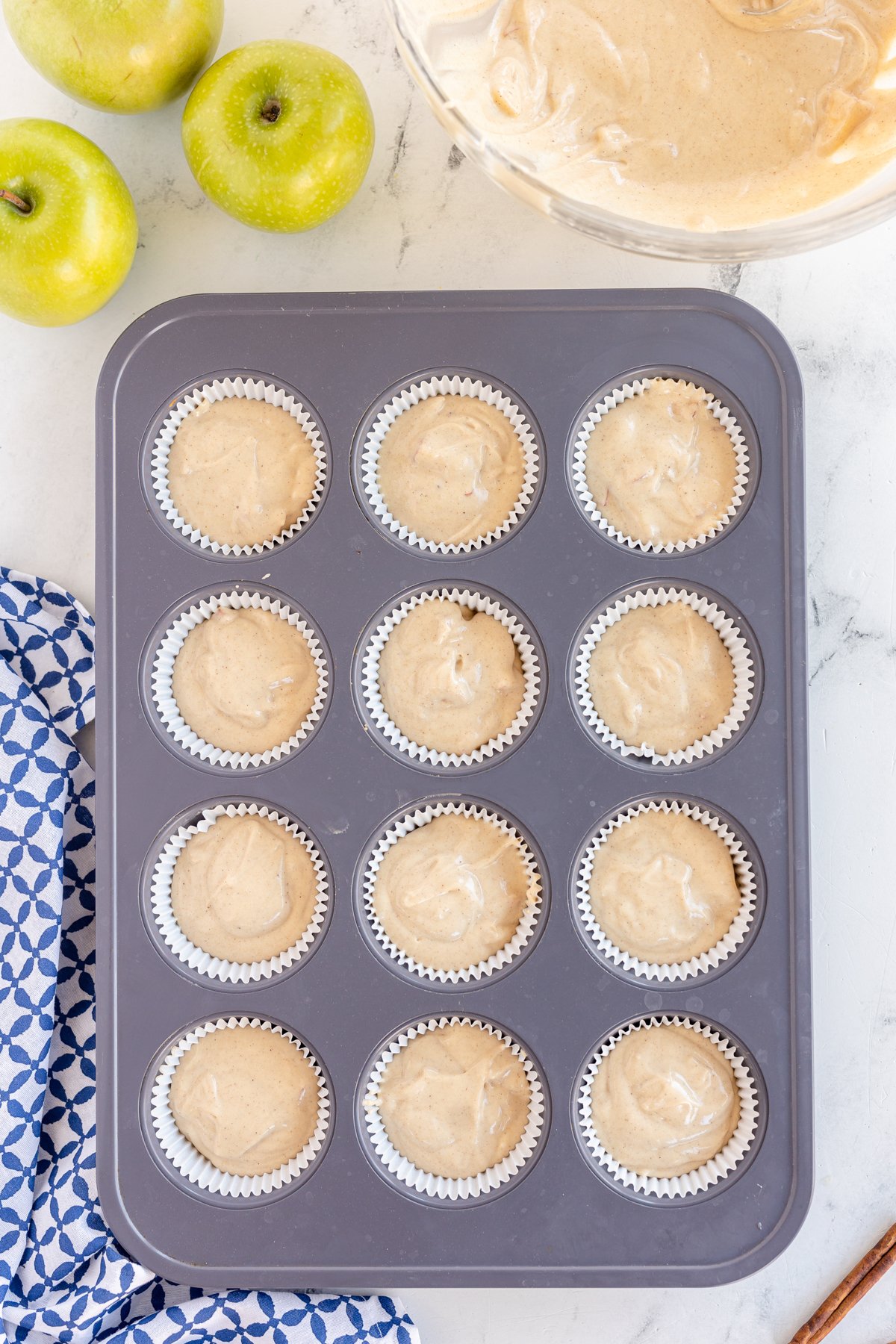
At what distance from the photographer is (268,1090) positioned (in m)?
1.73

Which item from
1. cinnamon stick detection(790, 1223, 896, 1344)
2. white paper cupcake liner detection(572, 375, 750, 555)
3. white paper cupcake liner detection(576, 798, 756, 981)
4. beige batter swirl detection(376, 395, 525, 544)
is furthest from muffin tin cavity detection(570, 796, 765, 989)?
cinnamon stick detection(790, 1223, 896, 1344)

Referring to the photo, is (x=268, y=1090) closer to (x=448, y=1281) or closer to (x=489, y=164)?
(x=448, y=1281)

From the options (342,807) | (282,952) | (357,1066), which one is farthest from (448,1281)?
(342,807)

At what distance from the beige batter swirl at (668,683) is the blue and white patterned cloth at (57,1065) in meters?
0.86

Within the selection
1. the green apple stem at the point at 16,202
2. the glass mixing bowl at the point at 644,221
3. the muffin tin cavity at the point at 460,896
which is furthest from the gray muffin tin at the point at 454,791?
the glass mixing bowl at the point at 644,221

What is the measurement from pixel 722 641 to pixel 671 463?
28 cm

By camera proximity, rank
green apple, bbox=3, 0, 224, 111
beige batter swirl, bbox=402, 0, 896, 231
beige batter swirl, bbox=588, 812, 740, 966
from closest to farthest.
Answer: beige batter swirl, bbox=402, 0, 896, 231 < green apple, bbox=3, 0, 224, 111 < beige batter swirl, bbox=588, 812, 740, 966

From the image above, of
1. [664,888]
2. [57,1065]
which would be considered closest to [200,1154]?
[57,1065]

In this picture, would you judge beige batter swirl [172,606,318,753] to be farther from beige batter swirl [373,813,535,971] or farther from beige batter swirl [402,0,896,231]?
beige batter swirl [402,0,896,231]

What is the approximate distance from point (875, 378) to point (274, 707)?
1106 mm

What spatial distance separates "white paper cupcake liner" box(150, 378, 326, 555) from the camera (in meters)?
1.72

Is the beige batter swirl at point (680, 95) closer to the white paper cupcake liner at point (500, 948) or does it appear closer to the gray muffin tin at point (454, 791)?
the gray muffin tin at point (454, 791)

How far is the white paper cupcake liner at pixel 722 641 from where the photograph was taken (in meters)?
1.69

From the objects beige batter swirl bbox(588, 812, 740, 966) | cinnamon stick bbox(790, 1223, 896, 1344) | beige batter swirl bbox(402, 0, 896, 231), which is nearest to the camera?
beige batter swirl bbox(402, 0, 896, 231)
